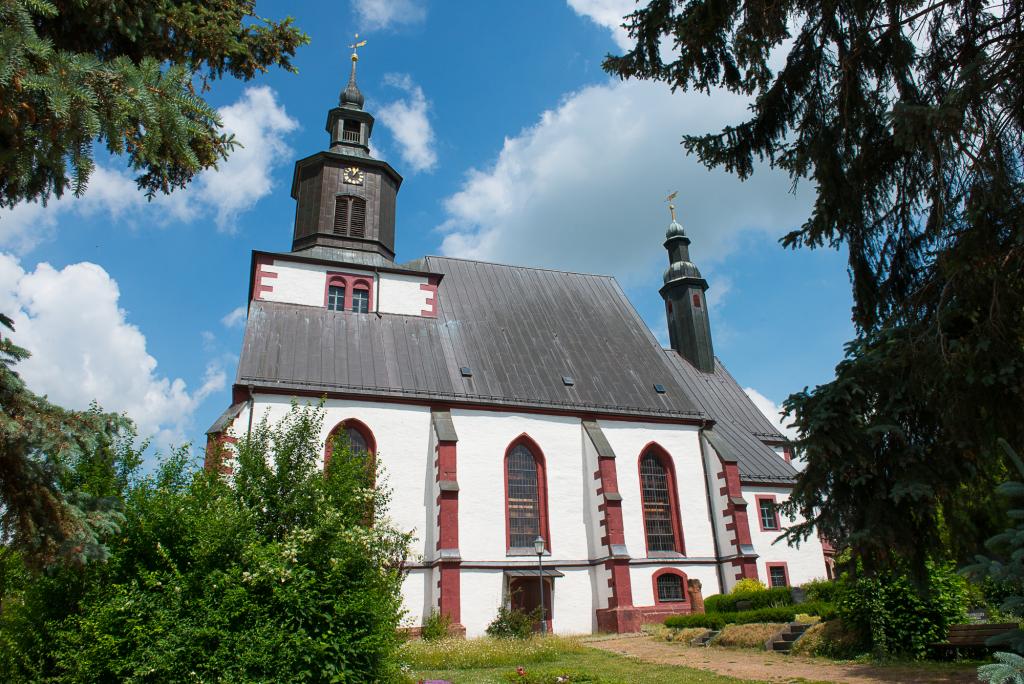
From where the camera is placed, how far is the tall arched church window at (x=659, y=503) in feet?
74.5

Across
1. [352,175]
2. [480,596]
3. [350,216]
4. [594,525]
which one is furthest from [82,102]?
[352,175]

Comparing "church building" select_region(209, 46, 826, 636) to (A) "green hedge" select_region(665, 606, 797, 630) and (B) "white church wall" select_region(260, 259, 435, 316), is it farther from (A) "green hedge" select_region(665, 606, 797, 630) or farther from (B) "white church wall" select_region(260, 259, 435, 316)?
(A) "green hedge" select_region(665, 606, 797, 630)

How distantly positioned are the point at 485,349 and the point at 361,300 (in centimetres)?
471

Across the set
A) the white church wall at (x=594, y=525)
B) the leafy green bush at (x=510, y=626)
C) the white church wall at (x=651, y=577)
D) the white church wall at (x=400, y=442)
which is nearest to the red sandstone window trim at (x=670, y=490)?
the white church wall at (x=651, y=577)

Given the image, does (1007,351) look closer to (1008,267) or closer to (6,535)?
(1008,267)

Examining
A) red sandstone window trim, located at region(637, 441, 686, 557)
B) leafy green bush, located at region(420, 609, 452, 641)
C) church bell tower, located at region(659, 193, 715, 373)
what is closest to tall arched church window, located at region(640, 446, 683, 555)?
red sandstone window trim, located at region(637, 441, 686, 557)

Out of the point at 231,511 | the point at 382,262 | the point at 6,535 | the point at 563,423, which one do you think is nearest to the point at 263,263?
the point at 382,262

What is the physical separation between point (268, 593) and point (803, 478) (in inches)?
251

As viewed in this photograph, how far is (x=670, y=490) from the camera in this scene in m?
23.5

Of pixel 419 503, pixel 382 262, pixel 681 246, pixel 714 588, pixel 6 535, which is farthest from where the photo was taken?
pixel 681 246

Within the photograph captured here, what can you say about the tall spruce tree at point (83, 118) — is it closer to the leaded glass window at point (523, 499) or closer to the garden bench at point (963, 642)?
the garden bench at point (963, 642)

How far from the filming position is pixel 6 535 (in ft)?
22.5

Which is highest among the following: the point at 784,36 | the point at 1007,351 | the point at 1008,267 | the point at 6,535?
the point at 784,36

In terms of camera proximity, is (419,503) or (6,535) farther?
(419,503)
